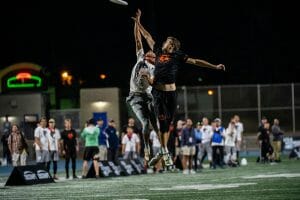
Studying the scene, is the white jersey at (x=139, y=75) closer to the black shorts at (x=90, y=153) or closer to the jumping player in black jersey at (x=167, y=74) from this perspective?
the jumping player in black jersey at (x=167, y=74)

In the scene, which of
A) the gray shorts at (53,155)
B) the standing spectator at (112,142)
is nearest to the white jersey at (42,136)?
the gray shorts at (53,155)

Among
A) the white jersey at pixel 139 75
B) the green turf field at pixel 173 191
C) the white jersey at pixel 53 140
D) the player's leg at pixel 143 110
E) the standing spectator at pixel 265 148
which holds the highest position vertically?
the white jersey at pixel 139 75

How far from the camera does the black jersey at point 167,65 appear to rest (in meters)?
14.1

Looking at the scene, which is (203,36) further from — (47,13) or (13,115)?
(13,115)

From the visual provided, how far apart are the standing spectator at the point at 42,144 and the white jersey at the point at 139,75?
38.5 ft

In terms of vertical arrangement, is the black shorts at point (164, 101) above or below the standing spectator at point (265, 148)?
above

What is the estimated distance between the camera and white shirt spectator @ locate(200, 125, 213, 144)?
3198cm

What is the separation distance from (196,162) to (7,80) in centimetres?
2041

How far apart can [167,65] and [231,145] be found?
1889 cm

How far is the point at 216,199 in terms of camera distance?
1482 cm

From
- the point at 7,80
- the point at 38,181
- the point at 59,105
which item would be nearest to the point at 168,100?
the point at 38,181

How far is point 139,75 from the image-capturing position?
14.7m

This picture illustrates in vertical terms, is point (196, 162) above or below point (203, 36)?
below

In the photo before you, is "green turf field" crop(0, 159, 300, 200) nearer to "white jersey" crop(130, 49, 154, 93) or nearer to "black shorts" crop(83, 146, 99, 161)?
"white jersey" crop(130, 49, 154, 93)
